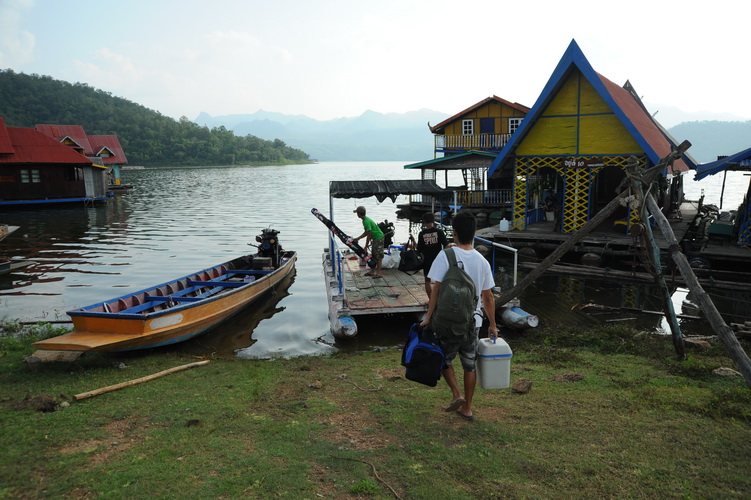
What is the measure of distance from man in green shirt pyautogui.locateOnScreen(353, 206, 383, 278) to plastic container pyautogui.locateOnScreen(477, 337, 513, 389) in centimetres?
717

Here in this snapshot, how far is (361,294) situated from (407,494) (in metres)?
7.78

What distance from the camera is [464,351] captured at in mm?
5289

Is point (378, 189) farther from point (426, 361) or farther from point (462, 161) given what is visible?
point (462, 161)

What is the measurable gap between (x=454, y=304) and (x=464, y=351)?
665mm

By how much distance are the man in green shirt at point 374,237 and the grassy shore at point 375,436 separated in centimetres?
517

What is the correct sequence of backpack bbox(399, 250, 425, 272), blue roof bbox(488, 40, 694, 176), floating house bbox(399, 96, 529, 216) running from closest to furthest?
backpack bbox(399, 250, 425, 272), blue roof bbox(488, 40, 694, 176), floating house bbox(399, 96, 529, 216)

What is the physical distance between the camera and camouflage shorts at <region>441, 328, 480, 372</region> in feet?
17.0

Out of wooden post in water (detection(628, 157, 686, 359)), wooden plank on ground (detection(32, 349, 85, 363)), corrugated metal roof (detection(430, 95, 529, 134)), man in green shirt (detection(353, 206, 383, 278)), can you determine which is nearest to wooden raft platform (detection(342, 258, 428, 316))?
man in green shirt (detection(353, 206, 383, 278))

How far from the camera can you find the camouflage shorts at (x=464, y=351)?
17.0 feet

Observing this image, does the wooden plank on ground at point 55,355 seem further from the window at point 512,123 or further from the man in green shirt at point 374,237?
the window at point 512,123

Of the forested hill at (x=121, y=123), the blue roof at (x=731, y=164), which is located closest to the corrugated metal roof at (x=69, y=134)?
the forested hill at (x=121, y=123)

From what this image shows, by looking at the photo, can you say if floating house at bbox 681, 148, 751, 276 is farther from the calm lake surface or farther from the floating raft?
the floating raft

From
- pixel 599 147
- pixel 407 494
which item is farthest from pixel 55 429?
pixel 599 147

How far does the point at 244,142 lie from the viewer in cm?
14388
